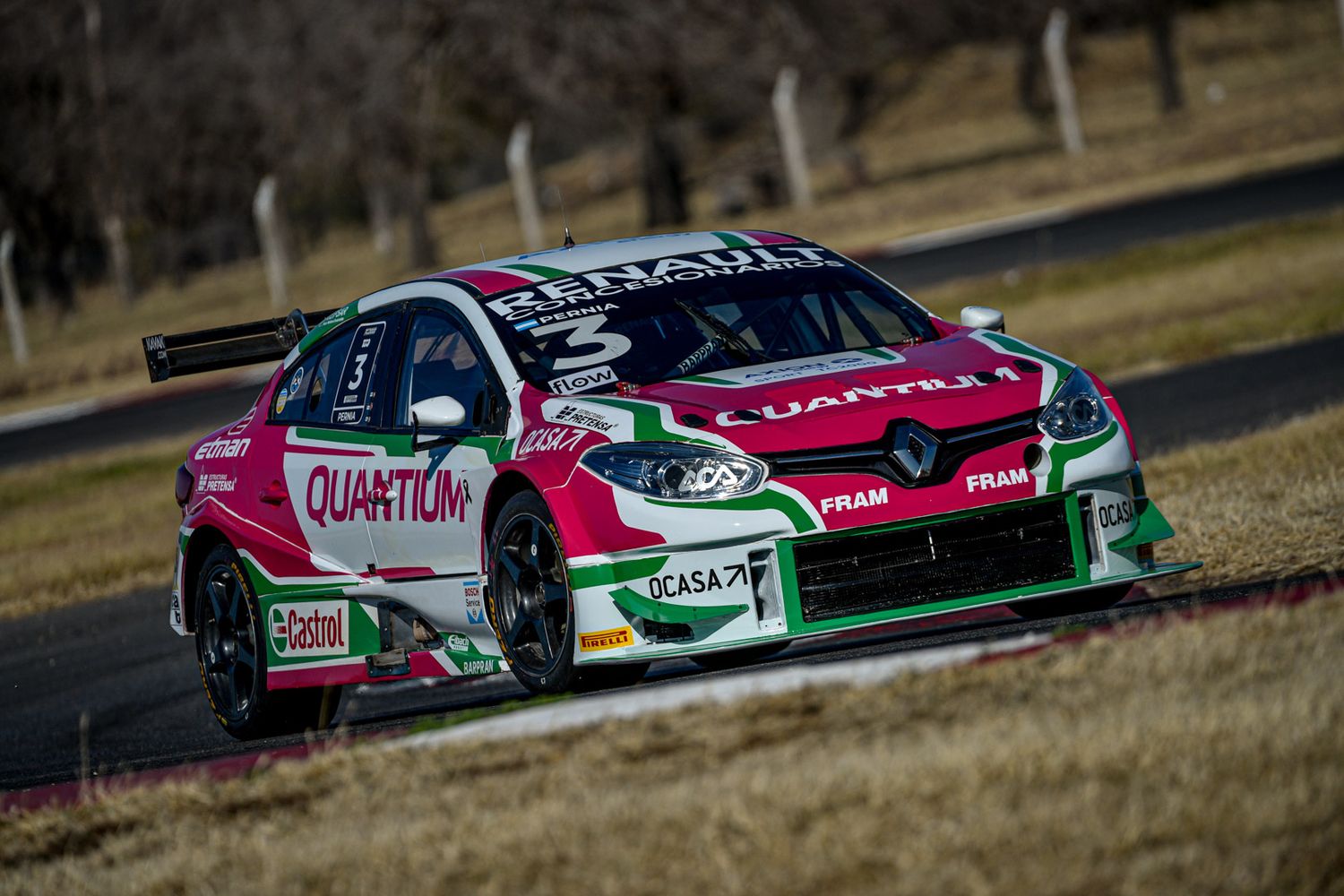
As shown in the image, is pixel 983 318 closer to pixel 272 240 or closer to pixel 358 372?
pixel 358 372

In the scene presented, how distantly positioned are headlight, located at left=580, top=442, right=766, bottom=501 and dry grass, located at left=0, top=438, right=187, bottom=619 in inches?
278

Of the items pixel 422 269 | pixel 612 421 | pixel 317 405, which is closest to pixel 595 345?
pixel 612 421

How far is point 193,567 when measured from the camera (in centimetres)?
837

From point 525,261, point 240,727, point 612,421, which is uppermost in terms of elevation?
point 525,261

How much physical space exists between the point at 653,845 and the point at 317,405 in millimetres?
4444

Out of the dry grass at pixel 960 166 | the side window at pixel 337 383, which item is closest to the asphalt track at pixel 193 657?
the side window at pixel 337 383

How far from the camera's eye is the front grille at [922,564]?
20.1ft

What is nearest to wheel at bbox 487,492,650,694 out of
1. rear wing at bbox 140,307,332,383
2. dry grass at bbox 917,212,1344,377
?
rear wing at bbox 140,307,332,383

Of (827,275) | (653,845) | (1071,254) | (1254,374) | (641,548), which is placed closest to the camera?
(653,845)

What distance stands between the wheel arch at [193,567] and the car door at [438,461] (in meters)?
1.25

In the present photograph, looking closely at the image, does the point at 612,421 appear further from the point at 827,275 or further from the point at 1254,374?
the point at 1254,374

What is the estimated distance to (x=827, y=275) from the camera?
25.1 ft

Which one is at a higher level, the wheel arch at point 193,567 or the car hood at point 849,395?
the car hood at point 849,395

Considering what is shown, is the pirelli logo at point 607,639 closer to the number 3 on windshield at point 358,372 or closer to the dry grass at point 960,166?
the number 3 on windshield at point 358,372
